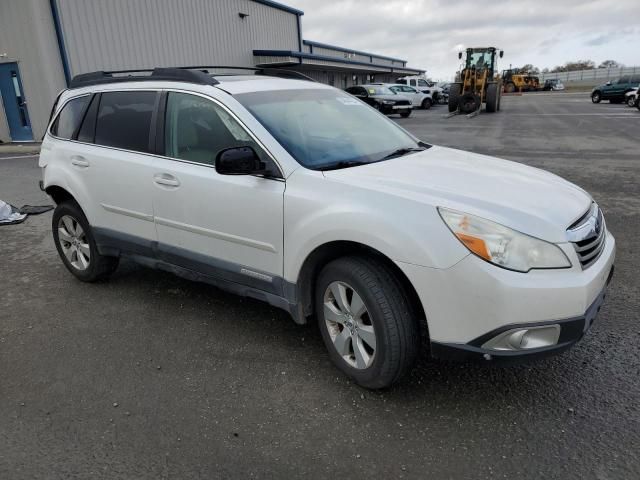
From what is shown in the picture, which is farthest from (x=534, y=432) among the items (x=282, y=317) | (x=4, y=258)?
(x=4, y=258)

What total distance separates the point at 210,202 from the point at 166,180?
1.55ft

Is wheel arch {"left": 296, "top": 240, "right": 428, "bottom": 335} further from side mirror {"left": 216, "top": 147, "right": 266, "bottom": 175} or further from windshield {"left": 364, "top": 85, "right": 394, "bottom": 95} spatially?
windshield {"left": 364, "top": 85, "right": 394, "bottom": 95}

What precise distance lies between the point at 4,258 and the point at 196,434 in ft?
13.4

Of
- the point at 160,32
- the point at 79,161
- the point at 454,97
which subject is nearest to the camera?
the point at 79,161

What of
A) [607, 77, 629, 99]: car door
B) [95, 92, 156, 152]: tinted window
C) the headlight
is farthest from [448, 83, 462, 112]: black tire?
the headlight

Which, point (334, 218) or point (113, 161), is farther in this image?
point (113, 161)

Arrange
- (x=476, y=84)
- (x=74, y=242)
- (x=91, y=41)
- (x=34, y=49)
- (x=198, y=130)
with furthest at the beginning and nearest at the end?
(x=476, y=84) → (x=91, y=41) → (x=34, y=49) → (x=74, y=242) → (x=198, y=130)

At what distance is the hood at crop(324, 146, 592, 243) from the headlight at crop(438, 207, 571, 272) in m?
0.04

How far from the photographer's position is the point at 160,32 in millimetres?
18812

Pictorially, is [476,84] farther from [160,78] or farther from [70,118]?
[160,78]

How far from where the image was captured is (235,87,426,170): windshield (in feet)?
10.5

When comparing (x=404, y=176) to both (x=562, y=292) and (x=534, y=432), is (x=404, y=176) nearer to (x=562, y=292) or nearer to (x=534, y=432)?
(x=562, y=292)

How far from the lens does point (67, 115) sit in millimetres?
4551

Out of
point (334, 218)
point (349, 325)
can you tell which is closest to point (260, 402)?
point (349, 325)
